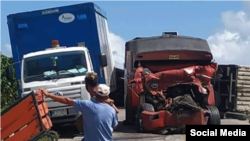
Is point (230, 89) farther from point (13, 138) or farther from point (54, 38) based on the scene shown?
point (13, 138)

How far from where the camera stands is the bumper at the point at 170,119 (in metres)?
→ 14.2

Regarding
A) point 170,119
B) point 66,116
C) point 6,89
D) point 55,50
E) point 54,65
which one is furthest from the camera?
point 6,89

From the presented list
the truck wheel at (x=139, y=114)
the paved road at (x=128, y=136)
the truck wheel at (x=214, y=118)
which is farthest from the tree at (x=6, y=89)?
the truck wheel at (x=214, y=118)

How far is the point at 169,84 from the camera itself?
15.0m

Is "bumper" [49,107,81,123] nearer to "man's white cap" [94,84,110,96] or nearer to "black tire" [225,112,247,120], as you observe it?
"black tire" [225,112,247,120]

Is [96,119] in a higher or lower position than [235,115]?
higher

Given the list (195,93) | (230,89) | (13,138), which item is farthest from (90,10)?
(13,138)

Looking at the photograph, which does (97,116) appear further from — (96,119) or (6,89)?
(6,89)

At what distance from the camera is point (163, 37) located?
16359 millimetres

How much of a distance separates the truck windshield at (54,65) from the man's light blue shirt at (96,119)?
854 cm

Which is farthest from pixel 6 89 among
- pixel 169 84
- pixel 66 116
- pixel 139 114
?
pixel 169 84

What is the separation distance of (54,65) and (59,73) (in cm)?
34

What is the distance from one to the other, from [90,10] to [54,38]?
150 centimetres

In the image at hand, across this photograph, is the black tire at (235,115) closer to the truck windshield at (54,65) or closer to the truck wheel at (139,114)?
the truck wheel at (139,114)
